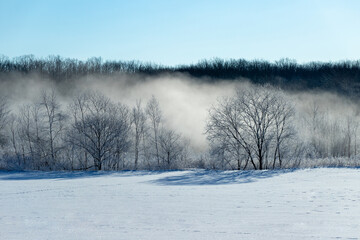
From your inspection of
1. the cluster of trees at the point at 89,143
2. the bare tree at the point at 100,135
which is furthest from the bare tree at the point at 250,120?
the bare tree at the point at 100,135

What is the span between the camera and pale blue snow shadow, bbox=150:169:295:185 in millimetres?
18480

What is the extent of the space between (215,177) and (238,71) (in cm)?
9143

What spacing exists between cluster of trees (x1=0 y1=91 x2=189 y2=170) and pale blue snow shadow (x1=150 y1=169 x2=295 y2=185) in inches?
332

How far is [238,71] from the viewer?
357 feet

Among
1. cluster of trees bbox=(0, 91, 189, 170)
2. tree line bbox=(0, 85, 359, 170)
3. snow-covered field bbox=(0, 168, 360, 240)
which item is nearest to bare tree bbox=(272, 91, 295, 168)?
tree line bbox=(0, 85, 359, 170)

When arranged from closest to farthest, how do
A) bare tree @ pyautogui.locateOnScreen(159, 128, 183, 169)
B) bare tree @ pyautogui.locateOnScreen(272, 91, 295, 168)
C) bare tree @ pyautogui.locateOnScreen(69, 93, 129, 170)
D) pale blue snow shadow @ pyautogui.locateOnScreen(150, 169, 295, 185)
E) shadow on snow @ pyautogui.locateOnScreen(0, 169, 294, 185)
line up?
pale blue snow shadow @ pyautogui.locateOnScreen(150, 169, 295, 185)
shadow on snow @ pyautogui.locateOnScreen(0, 169, 294, 185)
bare tree @ pyautogui.locateOnScreen(272, 91, 295, 168)
bare tree @ pyautogui.locateOnScreen(69, 93, 129, 170)
bare tree @ pyautogui.locateOnScreen(159, 128, 183, 169)

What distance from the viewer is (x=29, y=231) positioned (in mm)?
8148

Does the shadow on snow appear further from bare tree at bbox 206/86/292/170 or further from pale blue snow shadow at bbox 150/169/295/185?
bare tree at bbox 206/86/292/170

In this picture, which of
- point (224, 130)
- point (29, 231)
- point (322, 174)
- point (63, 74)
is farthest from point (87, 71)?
point (29, 231)

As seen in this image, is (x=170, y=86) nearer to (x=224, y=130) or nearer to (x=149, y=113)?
(x=149, y=113)

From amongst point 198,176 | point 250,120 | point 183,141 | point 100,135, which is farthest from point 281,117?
point 100,135

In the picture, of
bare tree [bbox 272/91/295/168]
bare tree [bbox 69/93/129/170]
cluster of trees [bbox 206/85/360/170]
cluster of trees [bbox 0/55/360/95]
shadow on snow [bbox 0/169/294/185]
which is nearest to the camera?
shadow on snow [bbox 0/169/294/185]

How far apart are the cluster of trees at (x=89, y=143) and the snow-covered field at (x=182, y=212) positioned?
49.5 feet

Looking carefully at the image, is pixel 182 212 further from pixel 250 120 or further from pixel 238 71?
pixel 238 71
